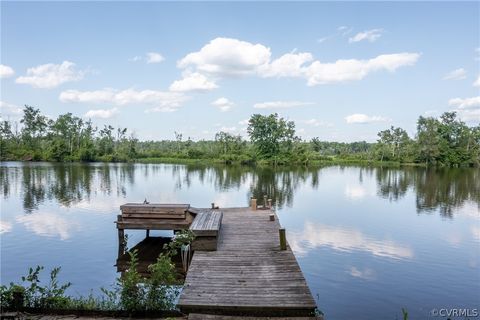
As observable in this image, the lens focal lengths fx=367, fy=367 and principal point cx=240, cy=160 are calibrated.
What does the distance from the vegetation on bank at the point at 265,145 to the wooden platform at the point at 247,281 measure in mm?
80470

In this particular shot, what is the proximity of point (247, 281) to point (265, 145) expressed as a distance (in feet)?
289

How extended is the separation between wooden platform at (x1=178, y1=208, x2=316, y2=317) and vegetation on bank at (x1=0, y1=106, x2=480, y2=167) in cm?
8047

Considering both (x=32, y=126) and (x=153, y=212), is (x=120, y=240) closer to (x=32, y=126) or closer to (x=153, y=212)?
(x=153, y=212)

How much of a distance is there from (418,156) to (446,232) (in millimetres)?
85231

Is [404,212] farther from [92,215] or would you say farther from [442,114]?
[442,114]

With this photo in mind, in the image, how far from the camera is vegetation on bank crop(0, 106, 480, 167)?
94688 mm

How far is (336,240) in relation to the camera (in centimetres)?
1936

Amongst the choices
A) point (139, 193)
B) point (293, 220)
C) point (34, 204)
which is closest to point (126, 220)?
point (293, 220)

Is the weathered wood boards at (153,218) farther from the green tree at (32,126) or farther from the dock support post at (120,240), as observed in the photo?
the green tree at (32,126)

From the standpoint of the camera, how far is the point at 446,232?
2153 centimetres

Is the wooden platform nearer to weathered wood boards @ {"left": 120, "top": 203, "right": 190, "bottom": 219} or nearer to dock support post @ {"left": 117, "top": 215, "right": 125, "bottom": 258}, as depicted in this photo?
weathered wood boards @ {"left": 120, "top": 203, "right": 190, "bottom": 219}

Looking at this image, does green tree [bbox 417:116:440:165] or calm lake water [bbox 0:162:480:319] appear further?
green tree [bbox 417:116:440:165]

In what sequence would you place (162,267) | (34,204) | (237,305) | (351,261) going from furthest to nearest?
(34,204)
(351,261)
(162,267)
(237,305)

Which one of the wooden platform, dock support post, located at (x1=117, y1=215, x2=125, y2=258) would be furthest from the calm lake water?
the wooden platform
